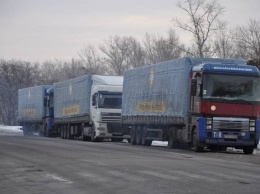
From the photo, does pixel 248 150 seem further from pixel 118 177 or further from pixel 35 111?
pixel 35 111

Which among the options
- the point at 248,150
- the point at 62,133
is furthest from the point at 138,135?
the point at 62,133

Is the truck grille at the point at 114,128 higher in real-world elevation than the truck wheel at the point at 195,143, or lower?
higher

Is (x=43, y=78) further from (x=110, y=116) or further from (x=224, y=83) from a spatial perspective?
(x=224, y=83)

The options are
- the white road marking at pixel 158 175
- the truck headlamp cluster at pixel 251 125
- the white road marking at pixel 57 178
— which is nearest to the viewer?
the white road marking at pixel 57 178

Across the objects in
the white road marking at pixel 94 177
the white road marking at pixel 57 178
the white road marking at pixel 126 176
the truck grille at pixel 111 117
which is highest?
the truck grille at pixel 111 117

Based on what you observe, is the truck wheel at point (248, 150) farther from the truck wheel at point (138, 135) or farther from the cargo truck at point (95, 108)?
the cargo truck at point (95, 108)

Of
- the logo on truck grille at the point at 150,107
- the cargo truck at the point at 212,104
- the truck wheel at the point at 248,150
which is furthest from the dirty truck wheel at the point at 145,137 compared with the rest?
the truck wheel at the point at 248,150

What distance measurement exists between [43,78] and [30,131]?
5966 centimetres

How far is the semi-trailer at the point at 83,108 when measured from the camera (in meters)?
38.6

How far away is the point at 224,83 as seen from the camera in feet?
86.5

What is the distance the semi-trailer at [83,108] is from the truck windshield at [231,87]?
12.9 metres

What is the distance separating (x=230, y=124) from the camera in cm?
2638

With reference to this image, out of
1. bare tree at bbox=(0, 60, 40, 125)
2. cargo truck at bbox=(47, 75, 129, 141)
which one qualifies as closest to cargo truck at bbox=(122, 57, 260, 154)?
cargo truck at bbox=(47, 75, 129, 141)

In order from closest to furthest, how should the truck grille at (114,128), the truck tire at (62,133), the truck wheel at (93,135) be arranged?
the truck grille at (114,128), the truck wheel at (93,135), the truck tire at (62,133)
